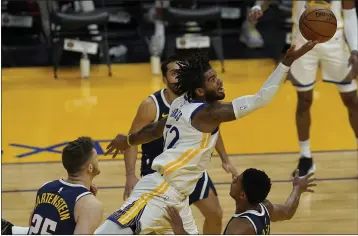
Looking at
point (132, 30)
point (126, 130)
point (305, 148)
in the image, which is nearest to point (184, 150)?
point (305, 148)

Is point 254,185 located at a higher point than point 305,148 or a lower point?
higher

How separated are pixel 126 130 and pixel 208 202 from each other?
148 inches

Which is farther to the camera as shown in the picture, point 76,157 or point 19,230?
point 19,230

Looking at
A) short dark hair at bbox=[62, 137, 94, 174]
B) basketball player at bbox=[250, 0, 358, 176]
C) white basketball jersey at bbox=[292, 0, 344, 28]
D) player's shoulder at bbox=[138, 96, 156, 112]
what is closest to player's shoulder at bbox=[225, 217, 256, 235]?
short dark hair at bbox=[62, 137, 94, 174]

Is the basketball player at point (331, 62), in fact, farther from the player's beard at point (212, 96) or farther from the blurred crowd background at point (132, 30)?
the blurred crowd background at point (132, 30)

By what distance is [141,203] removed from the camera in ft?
16.4

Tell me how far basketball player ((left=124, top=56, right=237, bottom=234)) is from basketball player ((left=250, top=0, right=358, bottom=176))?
2069 millimetres

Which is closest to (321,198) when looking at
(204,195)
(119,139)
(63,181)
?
(204,195)

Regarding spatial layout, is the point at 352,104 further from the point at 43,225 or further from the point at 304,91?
the point at 43,225

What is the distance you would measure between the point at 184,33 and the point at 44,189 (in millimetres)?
7765

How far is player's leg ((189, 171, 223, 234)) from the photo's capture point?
6.05m

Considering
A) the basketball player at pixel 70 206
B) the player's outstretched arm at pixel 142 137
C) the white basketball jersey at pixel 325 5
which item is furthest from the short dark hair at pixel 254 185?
the white basketball jersey at pixel 325 5

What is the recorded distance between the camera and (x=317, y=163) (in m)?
8.56

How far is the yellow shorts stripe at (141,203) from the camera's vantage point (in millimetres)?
4953
